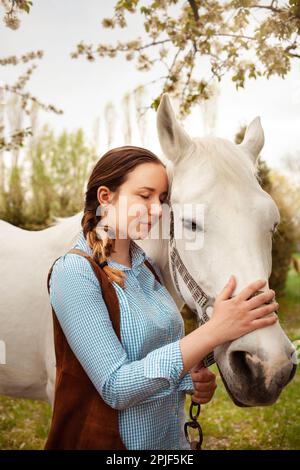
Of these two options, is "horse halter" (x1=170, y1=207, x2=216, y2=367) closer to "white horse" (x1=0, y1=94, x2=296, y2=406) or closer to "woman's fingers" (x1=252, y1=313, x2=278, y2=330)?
"white horse" (x1=0, y1=94, x2=296, y2=406)

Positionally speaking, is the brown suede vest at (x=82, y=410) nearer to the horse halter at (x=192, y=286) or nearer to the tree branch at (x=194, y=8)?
the horse halter at (x=192, y=286)

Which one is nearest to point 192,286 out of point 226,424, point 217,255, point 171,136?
point 217,255

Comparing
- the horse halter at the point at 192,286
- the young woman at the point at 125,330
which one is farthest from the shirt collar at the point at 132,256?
the horse halter at the point at 192,286

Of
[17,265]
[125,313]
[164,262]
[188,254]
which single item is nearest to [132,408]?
[125,313]

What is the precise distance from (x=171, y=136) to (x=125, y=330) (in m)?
0.75

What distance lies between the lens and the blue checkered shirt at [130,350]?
3.33ft

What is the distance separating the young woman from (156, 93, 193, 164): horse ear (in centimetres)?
20

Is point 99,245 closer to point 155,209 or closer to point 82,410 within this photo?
point 155,209

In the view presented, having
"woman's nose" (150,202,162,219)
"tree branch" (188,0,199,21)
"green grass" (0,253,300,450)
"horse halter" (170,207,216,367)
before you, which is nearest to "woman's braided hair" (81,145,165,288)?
"woman's nose" (150,202,162,219)

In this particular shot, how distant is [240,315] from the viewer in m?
1.04

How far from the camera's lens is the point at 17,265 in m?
2.19

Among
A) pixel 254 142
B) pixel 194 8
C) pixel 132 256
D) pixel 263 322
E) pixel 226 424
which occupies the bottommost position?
pixel 226 424

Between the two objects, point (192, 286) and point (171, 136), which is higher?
point (171, 136)

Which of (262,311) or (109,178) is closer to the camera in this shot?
(262,311)
